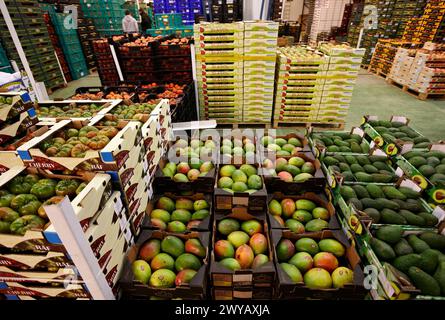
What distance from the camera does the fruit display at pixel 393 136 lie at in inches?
101

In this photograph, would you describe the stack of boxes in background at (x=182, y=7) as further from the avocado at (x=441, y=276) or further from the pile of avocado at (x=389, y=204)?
the avocado at (x=441, y=276)

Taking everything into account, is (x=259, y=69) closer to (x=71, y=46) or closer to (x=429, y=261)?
(x=429, y=261)

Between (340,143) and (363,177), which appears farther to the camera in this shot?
(340,143)

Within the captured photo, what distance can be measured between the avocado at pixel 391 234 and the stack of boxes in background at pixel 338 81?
3.68 m

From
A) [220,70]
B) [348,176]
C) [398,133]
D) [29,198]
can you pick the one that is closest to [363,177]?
[348,176]

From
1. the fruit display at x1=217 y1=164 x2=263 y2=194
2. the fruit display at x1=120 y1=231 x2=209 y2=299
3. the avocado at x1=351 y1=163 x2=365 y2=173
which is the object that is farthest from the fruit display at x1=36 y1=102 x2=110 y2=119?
the avocado at x1=351 y1=163 x2=365 y2=173

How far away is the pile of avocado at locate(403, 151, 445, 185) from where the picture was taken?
2.08 m

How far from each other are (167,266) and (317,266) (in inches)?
38.0

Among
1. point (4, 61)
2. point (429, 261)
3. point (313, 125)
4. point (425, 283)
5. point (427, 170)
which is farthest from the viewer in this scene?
point (4, 61)

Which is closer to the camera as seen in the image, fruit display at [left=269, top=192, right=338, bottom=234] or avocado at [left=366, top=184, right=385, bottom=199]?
fruit display at [left=269, top=192, right=338, bottom=234]

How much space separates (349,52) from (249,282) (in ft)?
14.6

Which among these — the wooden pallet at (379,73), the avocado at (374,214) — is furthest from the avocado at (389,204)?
the wooden pallet at (379,73)

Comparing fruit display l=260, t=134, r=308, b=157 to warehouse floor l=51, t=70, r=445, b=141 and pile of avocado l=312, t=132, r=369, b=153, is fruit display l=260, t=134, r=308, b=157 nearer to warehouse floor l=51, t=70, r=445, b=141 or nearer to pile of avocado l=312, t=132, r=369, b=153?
pile of avocado l=312, t=132, r=369, b=153

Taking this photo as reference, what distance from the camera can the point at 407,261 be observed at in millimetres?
1463
